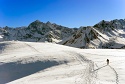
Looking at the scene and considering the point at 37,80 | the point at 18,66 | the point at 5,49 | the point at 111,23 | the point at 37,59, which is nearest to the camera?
the point at 37,80

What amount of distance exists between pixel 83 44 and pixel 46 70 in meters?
100

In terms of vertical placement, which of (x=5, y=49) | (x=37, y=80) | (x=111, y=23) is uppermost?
(x=111, y=23)

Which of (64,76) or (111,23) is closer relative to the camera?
(64,76)

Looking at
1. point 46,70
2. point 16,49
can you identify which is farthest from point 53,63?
point 16,49

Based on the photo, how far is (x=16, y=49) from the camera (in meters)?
45.7

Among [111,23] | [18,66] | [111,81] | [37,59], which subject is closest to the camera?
[111,81]

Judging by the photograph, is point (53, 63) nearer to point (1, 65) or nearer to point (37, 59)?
point (37, 59)

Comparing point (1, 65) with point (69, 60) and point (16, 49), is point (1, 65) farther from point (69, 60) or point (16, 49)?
point (16, 49)

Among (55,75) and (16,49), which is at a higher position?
(16,49)

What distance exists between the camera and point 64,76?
22.7 metres

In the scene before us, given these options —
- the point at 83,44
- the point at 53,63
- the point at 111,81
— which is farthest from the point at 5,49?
the point at 83,44

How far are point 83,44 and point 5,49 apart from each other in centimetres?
8594

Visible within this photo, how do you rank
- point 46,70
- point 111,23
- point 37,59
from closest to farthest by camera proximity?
point 46,70 < point 37,59 < point 111,23

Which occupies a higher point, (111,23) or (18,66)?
(111,23)
